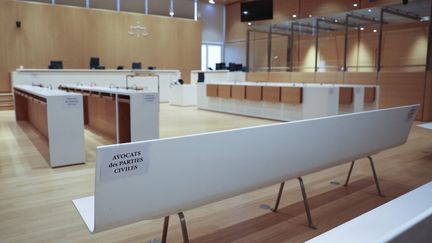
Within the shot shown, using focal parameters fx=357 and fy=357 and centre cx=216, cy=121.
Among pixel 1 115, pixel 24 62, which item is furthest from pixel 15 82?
pixel 24 62

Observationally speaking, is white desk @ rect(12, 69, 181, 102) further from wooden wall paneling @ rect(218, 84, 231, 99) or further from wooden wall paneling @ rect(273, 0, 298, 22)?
wooden wall paneling @ rect(273, 0, 298, 22)

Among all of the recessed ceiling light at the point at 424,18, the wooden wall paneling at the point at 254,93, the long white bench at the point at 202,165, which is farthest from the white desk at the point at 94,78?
the long white bench at the point at 202,165

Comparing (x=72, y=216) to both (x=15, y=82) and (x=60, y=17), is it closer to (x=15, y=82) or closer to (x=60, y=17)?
(x=15, y=82)

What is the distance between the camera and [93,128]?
7.21 meters

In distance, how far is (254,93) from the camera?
8.75 meters

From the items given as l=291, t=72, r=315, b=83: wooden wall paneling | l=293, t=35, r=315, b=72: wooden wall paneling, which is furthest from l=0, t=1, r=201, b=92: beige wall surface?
l=291, t=72, r=315, b=83: wooden wall paneling

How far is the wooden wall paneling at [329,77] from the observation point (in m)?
10.2

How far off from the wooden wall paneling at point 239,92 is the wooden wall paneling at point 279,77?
3000 mm

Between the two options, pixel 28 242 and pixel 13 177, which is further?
pixel 13 177

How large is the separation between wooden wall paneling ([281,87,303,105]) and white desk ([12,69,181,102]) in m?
4.16

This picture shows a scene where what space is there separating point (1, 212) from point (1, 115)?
7.71 m

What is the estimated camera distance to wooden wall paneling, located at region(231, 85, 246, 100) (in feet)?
29.8

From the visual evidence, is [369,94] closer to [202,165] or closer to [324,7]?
[324,7]

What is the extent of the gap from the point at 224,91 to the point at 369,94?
366cm
